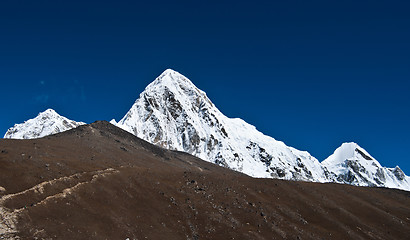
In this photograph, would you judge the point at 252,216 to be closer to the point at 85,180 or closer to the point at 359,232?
the point at 359,232

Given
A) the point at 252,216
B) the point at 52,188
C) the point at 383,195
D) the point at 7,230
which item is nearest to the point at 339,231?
the point at 252,216

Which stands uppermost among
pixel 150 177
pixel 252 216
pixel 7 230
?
pixel 150 177

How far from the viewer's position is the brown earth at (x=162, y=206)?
4406 centimetres

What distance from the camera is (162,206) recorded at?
A: 193 feet

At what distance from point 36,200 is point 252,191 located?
148 ft

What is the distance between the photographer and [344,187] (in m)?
97.6

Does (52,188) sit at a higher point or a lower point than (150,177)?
lower

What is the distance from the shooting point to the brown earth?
44062 mm

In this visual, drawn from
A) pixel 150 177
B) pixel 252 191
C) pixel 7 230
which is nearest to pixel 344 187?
pixel 252 191

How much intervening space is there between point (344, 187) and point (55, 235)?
269 feet

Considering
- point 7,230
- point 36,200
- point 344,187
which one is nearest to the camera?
point 7,230

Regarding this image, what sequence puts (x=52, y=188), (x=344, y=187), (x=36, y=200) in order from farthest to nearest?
1. (x=344, y=187)
2. (x=52, y=188)
3. (x=36, y=200)

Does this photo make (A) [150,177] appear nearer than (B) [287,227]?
No

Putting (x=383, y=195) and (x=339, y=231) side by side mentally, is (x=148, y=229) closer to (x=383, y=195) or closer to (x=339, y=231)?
(x=339, y=231)
